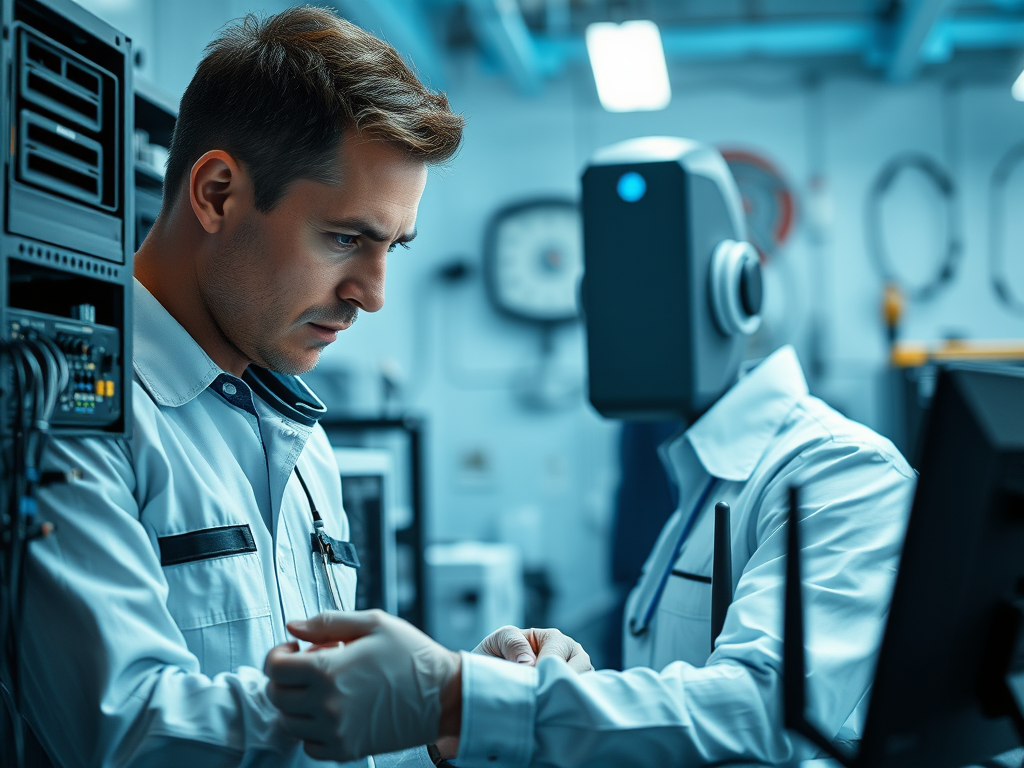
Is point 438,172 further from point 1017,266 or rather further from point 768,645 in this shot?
point 1017,266

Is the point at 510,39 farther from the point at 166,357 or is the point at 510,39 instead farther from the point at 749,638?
the point at 749,638

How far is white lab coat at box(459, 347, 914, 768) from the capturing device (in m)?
0.82

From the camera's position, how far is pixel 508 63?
13.1 feet

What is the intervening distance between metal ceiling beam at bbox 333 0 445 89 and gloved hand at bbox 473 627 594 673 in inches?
94.9

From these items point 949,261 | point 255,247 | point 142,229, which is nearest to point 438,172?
point 255,247

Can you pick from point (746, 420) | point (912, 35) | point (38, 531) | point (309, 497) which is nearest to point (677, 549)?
point (746, 420)

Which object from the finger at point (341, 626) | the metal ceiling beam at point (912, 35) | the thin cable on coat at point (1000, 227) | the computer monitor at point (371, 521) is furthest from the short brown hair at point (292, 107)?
the thin cable on coat at point (1000, 227)

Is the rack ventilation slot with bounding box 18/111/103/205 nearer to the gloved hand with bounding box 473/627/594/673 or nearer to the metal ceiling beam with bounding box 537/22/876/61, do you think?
the gloved hand with bounding box 473/627/594/673

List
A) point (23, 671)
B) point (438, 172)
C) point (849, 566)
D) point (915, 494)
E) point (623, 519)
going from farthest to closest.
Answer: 1. point (623, 519)
2. point (438, 172)
3. point (849, 566)
4. point (23, 671)
5. point (915, 494)

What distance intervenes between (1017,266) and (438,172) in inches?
148

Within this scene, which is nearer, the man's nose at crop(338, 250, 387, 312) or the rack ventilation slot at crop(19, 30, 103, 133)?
the rack ventilation slot at crop(19, 30, 103, 133)

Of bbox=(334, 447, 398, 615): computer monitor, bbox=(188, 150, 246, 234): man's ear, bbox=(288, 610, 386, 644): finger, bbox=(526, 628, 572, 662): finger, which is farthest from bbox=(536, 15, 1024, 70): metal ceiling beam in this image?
bbox=(288, 610, 386, 644): finger

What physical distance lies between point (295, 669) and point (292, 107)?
0.59 m

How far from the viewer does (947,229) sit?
4.15m
